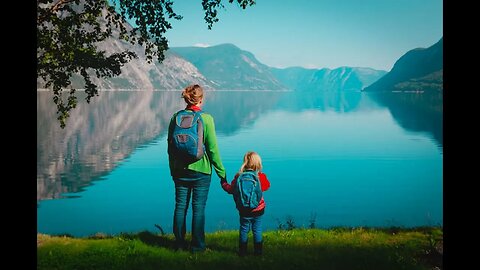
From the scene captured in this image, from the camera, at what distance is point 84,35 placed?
12641mm

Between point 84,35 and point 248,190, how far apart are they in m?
7.77

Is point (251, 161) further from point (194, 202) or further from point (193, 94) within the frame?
point (193, 94)

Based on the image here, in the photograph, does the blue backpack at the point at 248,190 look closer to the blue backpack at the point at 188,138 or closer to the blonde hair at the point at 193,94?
the blue backpack at the point at 188,138

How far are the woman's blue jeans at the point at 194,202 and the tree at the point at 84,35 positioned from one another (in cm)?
507

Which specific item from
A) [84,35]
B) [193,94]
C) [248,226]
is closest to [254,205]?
[248,226]

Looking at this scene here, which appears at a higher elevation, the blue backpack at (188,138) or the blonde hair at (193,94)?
the blonde hair at (193,94)

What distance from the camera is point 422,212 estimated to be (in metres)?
24.2

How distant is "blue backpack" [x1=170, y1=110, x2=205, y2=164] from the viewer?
7891 mm

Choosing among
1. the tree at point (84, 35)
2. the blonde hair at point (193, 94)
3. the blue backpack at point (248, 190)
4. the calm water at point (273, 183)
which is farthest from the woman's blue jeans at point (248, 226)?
the calm water at point (273, 183)

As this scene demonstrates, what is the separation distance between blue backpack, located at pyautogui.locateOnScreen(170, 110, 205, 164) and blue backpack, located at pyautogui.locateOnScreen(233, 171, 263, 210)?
94 centimetres

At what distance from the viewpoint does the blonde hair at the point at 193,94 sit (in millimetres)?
8016

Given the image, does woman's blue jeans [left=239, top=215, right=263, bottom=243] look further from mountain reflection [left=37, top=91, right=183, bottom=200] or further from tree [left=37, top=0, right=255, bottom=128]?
mountain reflection [left=37, top=91, right=183, bottom=200]
